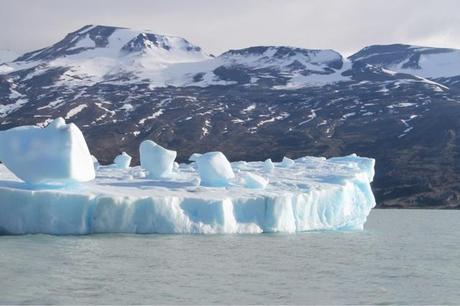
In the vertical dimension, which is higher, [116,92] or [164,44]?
[164,44]

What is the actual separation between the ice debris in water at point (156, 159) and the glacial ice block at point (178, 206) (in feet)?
1.81

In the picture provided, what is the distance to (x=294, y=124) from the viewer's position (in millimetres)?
91250

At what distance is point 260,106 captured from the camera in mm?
103375

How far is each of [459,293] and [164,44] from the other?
162m

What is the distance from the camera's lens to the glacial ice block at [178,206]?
18922mm

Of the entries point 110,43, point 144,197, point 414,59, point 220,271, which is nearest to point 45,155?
point 144,197

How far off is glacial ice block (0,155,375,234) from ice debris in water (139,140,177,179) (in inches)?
21.7

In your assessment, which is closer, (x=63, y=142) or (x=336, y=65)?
(x=63, y=142)

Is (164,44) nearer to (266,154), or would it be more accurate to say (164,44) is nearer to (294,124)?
(294,124)

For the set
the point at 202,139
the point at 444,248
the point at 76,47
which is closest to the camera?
the point at 444,248

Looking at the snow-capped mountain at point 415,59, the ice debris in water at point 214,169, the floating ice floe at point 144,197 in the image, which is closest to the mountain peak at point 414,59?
the snow-capped mountain at point 415,59

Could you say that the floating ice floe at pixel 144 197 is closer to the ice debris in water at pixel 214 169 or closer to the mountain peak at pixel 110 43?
the ice debris in water at pixel 214 169

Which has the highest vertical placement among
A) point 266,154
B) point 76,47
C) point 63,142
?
point 76,47

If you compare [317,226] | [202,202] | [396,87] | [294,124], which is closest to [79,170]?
[202,202]
